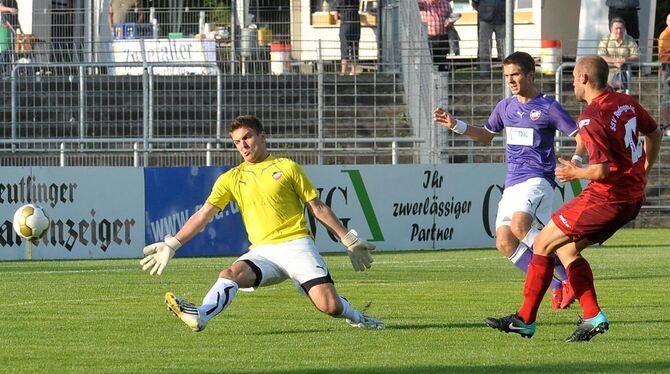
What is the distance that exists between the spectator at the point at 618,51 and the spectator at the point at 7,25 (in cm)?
1023

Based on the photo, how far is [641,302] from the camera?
12945 millimetres

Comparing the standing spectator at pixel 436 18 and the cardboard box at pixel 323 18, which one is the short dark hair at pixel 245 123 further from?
the cardboard box at pixel 323 18

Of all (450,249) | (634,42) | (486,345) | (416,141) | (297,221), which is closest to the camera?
(486,345)

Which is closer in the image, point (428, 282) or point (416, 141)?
point (428, 282)

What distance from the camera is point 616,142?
977 centimetres

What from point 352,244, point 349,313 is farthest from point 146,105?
point 352,244

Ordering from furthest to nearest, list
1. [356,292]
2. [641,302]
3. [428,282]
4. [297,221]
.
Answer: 1. [428,282]
2. [356,292]
3. [641,302]
4. [297,221]

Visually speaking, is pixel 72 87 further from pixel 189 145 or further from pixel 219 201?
pixel 219 201

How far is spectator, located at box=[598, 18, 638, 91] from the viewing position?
25156 millimetres

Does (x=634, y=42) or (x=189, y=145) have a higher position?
(x=634, y=42)

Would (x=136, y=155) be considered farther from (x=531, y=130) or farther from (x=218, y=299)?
(x=218, y=299)

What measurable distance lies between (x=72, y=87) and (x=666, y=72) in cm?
998

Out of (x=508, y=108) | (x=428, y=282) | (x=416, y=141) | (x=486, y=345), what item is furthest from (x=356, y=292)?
(x=416, y=141)

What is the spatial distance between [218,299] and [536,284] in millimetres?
2181
